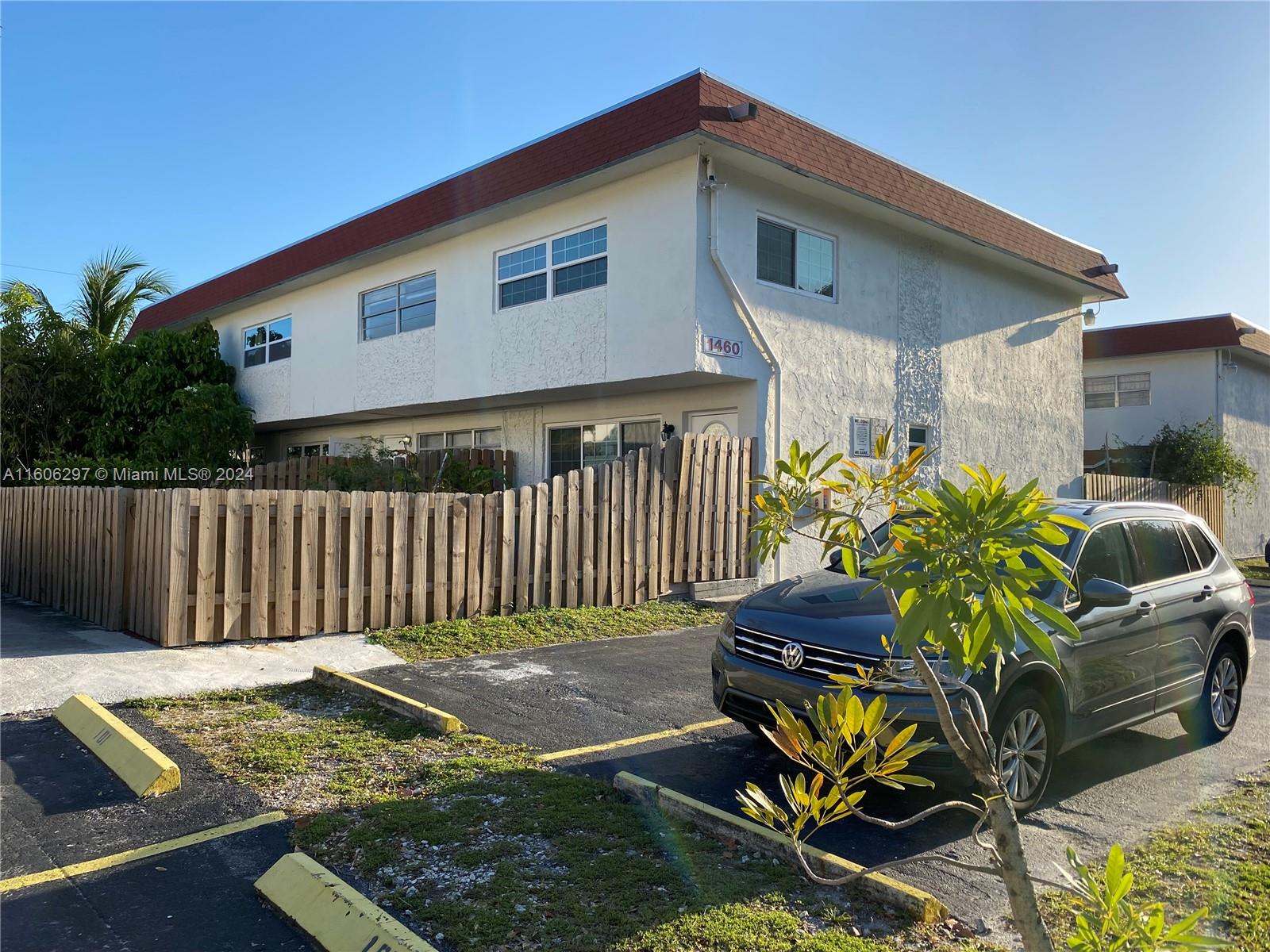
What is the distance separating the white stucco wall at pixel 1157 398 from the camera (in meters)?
24.5

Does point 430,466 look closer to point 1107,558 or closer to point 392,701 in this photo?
point 392,701

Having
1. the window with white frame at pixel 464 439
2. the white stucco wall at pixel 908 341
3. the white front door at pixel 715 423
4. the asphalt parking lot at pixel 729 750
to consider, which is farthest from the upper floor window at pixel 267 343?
the asphalt parking lot at pixel 729 750

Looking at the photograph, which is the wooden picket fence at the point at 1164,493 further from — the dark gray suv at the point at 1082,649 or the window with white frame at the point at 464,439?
the dark gray suv at the point at 1082,649

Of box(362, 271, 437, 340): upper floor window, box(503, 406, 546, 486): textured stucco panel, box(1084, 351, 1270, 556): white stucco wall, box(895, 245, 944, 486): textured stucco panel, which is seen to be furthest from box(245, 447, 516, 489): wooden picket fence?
box(1084, 351, 1270, 556): white stucco wall

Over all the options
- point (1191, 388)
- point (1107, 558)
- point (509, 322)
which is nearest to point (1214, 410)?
point (1191, 388)

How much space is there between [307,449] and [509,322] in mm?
10272

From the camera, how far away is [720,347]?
12.3 metres

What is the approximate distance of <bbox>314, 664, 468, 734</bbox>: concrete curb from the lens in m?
6.32

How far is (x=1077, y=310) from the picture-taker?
19.7 m

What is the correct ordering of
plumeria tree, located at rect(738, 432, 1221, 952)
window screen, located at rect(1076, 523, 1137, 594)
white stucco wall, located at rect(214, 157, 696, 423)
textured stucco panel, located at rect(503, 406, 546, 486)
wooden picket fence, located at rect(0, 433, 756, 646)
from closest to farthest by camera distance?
plumeria tree, located at rect(738, 432, 1221, 952) < window screen, located at rect(1076, 523, 1137, 594) < wooden picket fence, located at rect(0, 433, 756, 646) < white stucco wall, located at rect(214, 157, 696, 423) < textured stucco panel, located at rect(503, 406, 546, 486)

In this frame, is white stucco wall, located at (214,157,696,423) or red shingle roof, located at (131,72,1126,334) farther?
white stucco wall, located at (214,157,696,423)

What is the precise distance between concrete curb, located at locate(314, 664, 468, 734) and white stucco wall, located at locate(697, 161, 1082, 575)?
6.58 meters

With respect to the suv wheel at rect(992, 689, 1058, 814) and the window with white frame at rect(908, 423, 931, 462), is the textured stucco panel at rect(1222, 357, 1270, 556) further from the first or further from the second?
the suv wheel at rect(992, 689, 1058, 814)

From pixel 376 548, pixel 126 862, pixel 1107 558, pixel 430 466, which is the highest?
pixel 430 466
